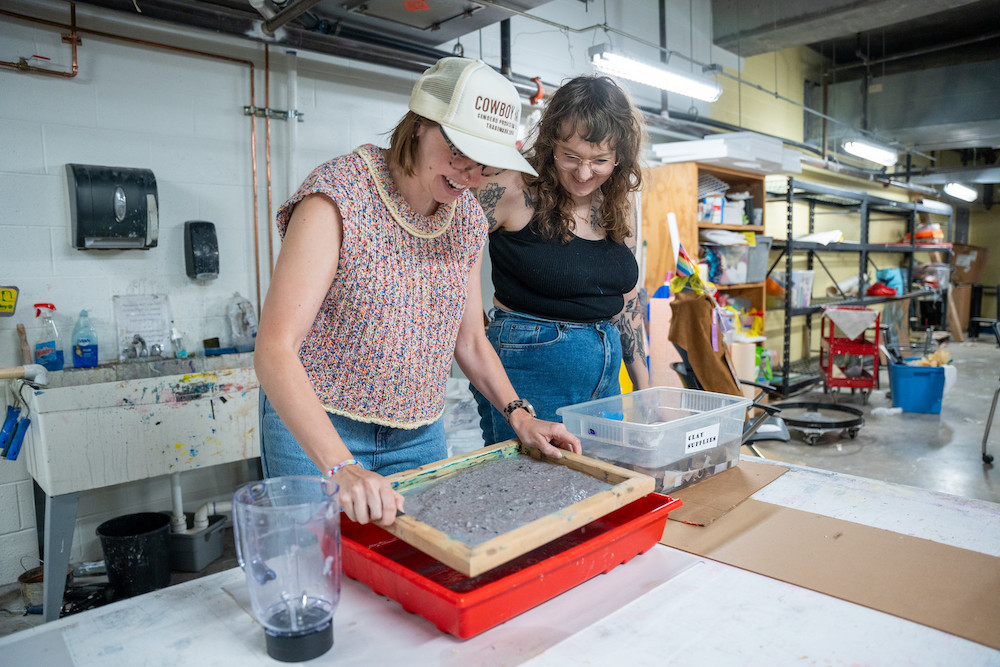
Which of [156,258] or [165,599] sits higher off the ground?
[156,258]

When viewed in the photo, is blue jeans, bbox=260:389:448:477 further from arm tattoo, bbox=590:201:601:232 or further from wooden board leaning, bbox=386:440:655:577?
arm tattoo, bbox=590:201:601:232

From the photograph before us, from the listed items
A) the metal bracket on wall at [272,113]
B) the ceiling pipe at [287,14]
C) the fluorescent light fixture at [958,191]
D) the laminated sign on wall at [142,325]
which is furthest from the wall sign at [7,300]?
the fluorescent light fixture at [958,191]

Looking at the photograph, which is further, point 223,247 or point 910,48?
point 910,48

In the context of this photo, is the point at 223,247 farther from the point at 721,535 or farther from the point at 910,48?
the point at 910,48

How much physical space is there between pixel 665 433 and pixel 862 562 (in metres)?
0.39

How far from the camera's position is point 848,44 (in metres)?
7.31

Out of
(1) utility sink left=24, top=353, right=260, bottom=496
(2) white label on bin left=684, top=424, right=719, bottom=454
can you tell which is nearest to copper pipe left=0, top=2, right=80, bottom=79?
(1) utility sink left=24, top=353, right=260, bottom=496

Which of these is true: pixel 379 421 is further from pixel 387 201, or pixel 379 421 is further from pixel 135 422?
pixel 135 422

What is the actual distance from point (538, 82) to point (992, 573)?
3312 millimetres

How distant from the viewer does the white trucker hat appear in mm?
1051

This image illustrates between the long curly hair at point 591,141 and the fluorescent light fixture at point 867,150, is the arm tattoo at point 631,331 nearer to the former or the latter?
the long curly hair at point 591,141

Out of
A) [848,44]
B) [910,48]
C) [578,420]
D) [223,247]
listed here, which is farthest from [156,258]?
[910,48]

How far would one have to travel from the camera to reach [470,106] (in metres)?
1.06

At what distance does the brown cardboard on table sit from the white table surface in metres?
0.03
